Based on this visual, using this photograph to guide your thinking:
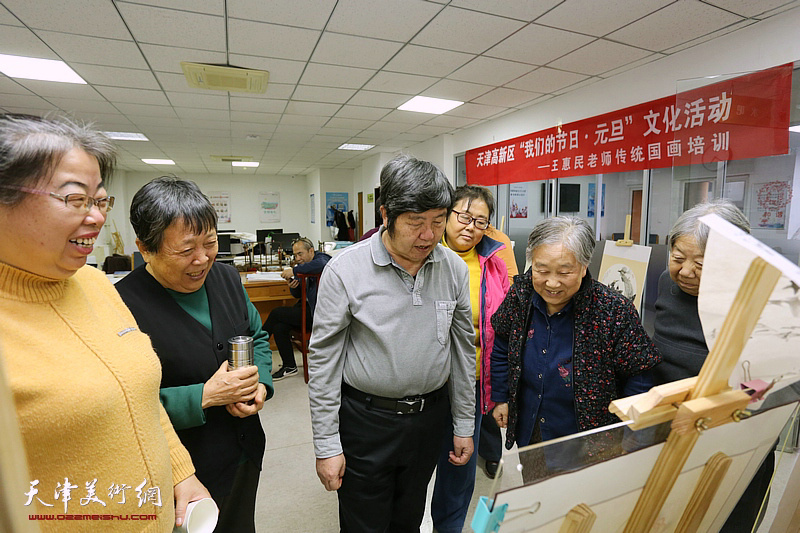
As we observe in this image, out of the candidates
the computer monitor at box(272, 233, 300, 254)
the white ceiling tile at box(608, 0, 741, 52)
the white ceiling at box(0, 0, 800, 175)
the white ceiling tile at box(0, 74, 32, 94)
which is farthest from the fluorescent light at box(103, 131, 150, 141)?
the white ceiling tile at box(608, 0, 741, 52)

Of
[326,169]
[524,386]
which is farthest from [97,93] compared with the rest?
[326,169]

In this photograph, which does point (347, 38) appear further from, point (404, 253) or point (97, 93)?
point (97, 93)

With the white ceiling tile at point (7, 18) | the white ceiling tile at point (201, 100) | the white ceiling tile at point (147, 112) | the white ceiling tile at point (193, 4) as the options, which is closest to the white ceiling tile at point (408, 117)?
the white ceiling tile at point (201, 100)

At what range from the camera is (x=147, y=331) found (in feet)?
3.55

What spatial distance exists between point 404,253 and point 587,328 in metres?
0.59

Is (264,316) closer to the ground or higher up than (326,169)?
closer to the ground

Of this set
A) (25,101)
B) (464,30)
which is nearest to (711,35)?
(464,30)

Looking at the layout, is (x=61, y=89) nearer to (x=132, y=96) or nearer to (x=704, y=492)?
(x=132, y=96)

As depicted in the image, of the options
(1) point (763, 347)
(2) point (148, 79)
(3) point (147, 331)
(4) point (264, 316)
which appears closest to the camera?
(1) point (763, 347)

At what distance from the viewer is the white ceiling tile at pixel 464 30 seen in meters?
2.58

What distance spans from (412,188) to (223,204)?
12.2 metres

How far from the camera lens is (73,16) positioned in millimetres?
2518

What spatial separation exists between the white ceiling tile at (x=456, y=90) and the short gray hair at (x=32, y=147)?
141 inches

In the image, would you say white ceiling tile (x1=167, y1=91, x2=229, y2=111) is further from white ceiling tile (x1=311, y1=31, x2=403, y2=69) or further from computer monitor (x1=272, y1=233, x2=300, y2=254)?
computer monitor (x1=272, y1=233, x2=300, y2=254)
